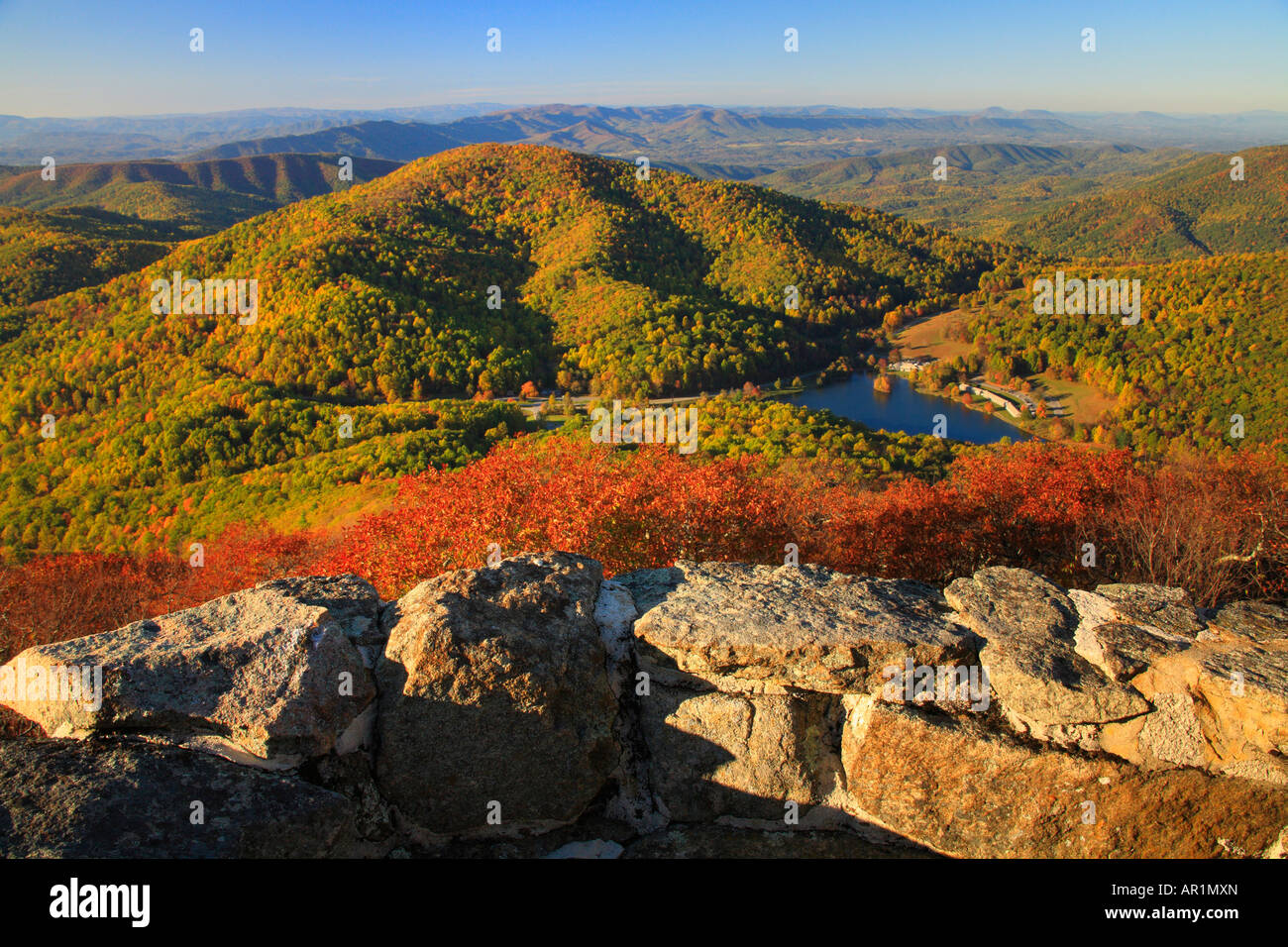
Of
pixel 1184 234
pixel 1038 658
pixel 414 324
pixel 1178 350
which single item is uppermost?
pixel 1184 234

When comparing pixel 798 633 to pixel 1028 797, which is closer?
pixel 1028 797

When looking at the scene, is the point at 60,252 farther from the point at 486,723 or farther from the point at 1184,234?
the point at 1184,234

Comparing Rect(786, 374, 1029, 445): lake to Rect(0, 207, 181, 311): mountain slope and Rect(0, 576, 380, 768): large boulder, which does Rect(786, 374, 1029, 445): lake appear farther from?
Rect(0, 207, 181, 311): mountain slope

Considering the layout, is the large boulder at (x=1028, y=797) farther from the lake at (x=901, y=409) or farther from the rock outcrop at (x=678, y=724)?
the lake at (x=901, y=409)

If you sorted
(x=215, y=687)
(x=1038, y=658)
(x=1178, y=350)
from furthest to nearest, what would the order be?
(x=1178, y=350), (x=1038, y=658), (x=215, y=687)

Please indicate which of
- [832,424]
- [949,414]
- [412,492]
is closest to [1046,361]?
[949,414]

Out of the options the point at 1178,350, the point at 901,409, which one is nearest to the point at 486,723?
the point at 901,409

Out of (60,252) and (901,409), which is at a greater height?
(60,252)

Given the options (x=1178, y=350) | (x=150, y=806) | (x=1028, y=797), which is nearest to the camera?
(x=150, y=806)
